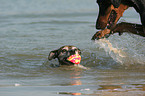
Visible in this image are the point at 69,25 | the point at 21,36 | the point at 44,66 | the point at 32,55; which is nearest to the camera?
the point at 44,66

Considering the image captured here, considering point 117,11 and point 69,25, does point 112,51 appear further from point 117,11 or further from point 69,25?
point 69,25

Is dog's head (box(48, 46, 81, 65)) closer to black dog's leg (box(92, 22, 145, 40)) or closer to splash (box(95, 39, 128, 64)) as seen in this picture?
black dog's leg (box(92, 22, 145, 40))

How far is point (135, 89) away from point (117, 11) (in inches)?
70.9

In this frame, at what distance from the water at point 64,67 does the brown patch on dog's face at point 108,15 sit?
40 centimetres

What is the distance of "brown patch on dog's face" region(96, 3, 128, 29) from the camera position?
593 centimetres

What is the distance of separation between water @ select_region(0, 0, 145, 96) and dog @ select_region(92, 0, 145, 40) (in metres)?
0.29

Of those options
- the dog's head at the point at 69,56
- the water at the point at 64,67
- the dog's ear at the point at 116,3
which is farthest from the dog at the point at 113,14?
the dog's head at the point at 69,56

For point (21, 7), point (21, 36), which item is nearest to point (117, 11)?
point (21, 36)

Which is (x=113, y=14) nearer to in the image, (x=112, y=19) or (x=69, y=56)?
(x=112, y=19)

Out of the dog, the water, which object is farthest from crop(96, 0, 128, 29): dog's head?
the water

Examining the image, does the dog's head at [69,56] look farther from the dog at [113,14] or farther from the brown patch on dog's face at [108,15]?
the brown patch on dog's face at [108,15]

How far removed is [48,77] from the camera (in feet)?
17.7

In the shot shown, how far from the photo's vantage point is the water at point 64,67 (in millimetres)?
4629

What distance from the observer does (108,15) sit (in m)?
5.97
